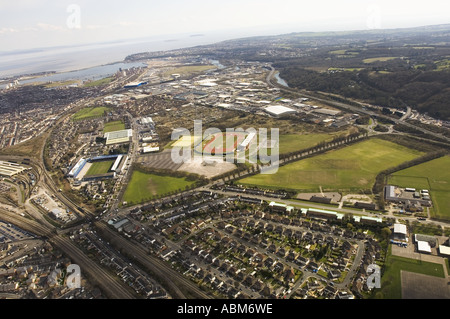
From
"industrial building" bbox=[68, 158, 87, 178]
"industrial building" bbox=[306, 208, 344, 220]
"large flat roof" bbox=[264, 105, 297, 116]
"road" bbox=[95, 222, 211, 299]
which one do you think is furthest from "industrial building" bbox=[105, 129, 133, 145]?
"industrial building" bbox=[306, 208, 344, 220]

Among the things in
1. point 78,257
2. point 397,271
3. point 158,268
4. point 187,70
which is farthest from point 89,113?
point 397,271

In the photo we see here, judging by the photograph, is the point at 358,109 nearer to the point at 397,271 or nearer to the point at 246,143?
the point at 246,143

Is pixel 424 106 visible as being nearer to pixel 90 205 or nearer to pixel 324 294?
pixel 324 294

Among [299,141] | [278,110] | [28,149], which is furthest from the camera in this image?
[278,110]

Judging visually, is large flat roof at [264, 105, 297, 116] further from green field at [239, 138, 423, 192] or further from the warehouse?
the warehouse

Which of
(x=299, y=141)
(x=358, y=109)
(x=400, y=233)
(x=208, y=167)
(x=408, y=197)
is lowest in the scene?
(x=400, y=233)

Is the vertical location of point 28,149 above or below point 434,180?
above

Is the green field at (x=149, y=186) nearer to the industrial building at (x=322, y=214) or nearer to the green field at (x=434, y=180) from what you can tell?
the industrial building at (x=322, y=214)
